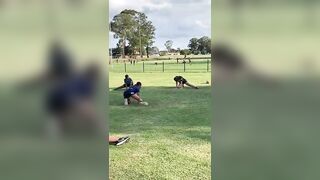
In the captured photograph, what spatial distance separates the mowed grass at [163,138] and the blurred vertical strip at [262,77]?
408mm

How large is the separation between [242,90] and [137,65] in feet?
44.8

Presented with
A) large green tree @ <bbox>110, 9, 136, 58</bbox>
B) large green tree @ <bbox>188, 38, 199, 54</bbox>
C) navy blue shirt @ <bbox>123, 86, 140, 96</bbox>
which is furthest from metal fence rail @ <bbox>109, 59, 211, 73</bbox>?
large green tree @ <bbox>188, 38, 199, 54</bbox>

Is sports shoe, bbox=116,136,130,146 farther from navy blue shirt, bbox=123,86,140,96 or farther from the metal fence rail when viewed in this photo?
the metal fence rail

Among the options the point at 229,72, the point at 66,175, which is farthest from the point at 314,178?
the point at 66,175

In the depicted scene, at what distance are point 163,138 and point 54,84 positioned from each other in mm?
3098

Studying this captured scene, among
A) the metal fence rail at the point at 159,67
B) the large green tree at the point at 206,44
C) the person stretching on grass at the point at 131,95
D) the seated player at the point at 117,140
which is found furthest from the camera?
the metal fence rail at the point at 159,67

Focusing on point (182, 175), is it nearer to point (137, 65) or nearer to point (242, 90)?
point (242, 90)

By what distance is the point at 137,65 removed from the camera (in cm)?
1459

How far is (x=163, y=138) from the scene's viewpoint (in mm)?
3967

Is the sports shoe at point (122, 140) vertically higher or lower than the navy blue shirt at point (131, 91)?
lower

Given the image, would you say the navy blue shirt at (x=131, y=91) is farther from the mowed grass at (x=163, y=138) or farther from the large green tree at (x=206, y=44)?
the large green tree at (x=206, y=44)

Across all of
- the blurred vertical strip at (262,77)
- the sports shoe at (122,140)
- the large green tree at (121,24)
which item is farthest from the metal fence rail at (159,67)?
the blurred vertical strip at (262,77)

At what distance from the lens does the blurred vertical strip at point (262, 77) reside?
3.26 feet

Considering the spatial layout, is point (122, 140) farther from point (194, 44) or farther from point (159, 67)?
point (159, 67)
